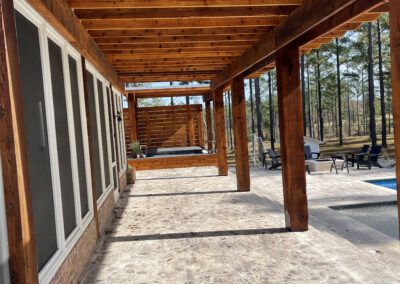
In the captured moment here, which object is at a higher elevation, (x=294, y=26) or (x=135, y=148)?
(x=294, y=26)

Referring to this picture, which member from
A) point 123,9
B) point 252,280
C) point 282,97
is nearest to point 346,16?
point 282,97

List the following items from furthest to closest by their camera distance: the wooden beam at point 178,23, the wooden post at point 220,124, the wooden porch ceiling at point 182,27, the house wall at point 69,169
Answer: the wooden post at point 220,124, the wooden beam at point 178,23, the wooden porch ceiling at point 182,27, the house wall at point 69,169

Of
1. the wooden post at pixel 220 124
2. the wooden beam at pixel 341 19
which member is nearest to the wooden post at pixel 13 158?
the wooden beam at pixel 341 19

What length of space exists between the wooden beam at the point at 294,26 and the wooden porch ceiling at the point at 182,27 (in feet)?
0.27

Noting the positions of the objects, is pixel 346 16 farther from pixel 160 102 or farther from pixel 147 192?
pixel 160 102

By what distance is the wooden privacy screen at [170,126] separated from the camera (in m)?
17.2

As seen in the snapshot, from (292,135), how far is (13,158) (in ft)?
12.4

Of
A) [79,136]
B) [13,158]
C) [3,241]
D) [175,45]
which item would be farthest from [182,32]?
[3,241]

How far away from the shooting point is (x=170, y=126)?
17484 mm

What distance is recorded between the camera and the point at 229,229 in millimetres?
5262

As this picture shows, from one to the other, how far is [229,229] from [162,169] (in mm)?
8243

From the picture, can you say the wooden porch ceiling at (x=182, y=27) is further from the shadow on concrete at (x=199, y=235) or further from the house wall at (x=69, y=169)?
the shadow on concrete at (x=199, y=235)

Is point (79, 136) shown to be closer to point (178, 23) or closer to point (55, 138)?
point (55, 138)

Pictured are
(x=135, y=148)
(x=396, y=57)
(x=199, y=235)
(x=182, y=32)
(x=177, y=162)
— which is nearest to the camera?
(x=396, y=57)
